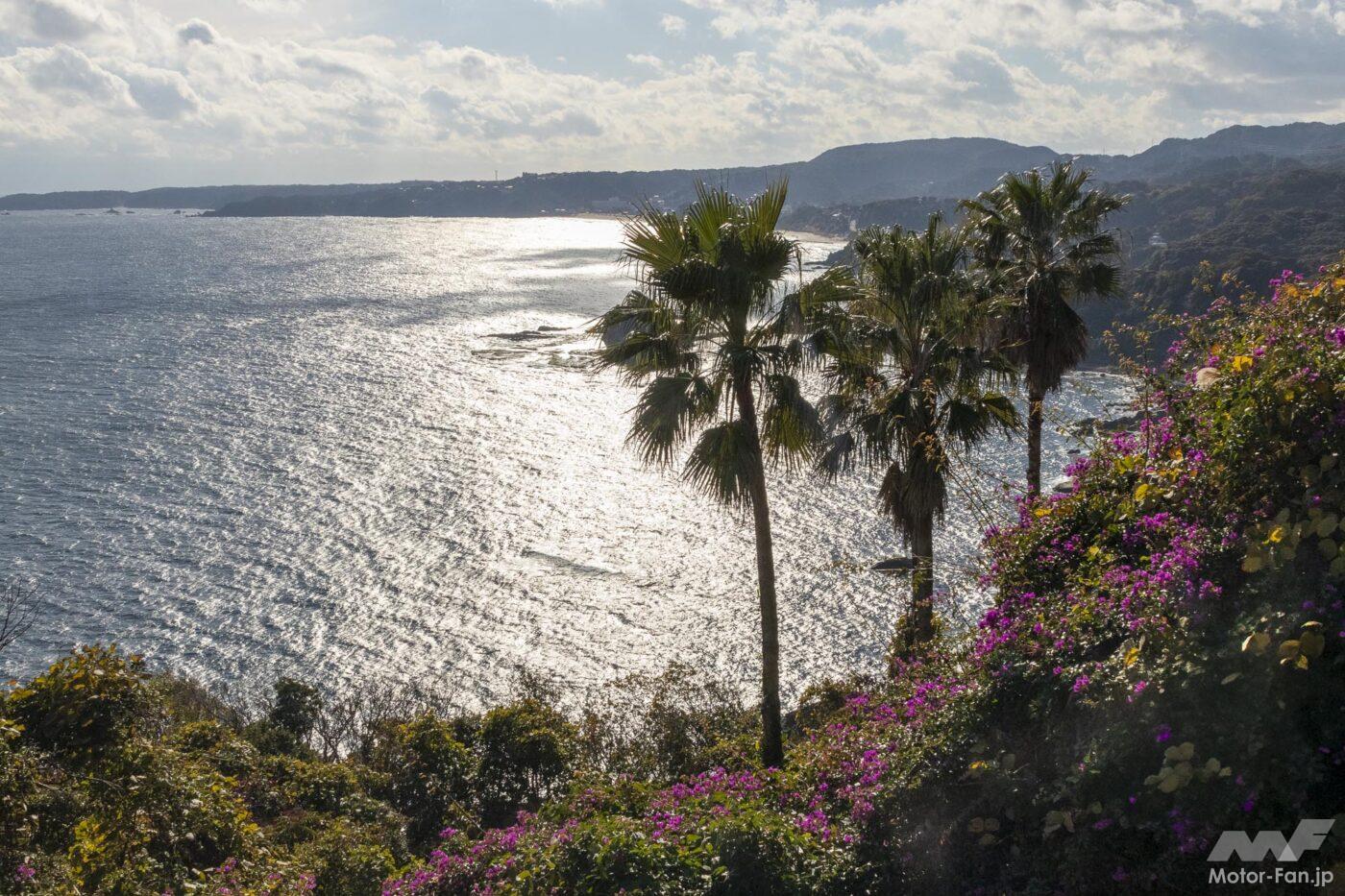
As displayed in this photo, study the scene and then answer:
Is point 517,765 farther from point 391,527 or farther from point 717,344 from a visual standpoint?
point 391,527

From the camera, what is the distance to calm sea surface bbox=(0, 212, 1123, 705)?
134ft

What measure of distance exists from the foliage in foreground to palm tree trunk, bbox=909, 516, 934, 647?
6.33 feet

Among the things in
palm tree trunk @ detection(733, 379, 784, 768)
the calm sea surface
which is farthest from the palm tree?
palm tree trunk @ detection(733, 379, 784, 768)

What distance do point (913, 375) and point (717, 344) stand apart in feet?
13.4

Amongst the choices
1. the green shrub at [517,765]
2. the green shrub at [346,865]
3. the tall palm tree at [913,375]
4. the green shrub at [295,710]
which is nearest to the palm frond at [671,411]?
the tall palm tree at [913,375]

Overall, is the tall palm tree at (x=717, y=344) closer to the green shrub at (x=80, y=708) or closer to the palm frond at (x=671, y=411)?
the palm frond at (x=671, y=411)

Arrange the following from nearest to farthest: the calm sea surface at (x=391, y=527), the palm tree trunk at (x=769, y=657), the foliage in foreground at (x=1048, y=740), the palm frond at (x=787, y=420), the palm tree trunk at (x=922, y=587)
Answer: the foliage in foreground at (x=1048, y=740) < the palm tree trunk at (x=922, y=587) < the palm frond at (x=787, y=420) < the palm tree trunk at (x=769, y=657) < the calm sea surface at (x=391, y=527)

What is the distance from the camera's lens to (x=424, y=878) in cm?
1059

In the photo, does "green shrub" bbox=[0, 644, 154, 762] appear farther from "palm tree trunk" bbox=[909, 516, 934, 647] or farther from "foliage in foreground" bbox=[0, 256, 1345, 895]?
"palm tree trunk" bbox=[909, 516, 934, 647]

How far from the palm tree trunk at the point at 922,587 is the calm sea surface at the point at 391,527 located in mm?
554

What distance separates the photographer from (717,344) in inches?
583

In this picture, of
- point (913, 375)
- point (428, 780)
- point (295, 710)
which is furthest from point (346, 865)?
point (295, 710)

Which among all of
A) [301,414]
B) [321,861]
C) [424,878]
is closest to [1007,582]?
[424,878]

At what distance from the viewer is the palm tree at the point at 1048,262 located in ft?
63.1
